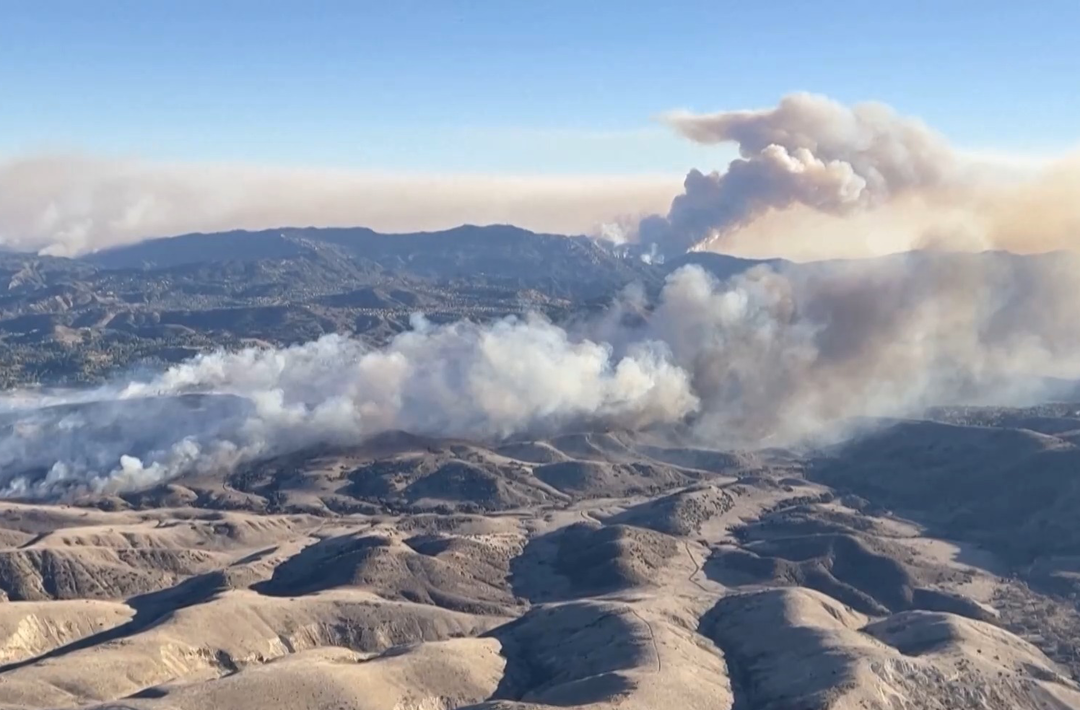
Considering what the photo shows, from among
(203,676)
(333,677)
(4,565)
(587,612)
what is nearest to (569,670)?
(587,612)

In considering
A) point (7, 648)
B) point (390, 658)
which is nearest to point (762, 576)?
point (390, 658)

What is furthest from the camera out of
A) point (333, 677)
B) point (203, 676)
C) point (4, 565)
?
point (4, 565)

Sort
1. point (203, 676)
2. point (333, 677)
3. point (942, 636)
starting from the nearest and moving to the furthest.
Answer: point (333, 677), point (203, 676), point (942, 636)

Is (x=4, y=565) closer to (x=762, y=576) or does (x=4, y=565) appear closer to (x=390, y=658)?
(x=390, y=658)

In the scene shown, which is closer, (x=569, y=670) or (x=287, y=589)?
(x=569, y=670)

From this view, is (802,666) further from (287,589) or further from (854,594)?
(287,589)

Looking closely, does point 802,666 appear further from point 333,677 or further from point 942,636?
point 333,677

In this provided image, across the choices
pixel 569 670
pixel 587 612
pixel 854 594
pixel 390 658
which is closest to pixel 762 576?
pixel 854 594

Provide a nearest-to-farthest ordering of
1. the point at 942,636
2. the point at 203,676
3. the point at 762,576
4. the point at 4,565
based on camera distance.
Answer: the point at 203,676
the point at 942,636
the point at 4,565
the point at 762,576

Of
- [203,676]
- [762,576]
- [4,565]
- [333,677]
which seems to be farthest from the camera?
[762,576]
